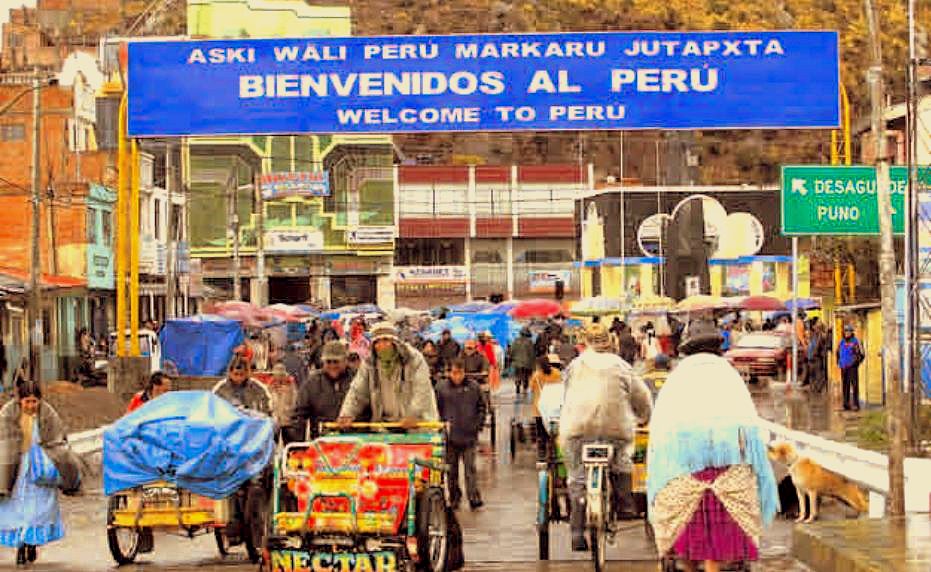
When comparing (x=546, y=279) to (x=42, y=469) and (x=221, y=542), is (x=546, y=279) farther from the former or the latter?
(x=42, y=469)

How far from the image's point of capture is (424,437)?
13.4m

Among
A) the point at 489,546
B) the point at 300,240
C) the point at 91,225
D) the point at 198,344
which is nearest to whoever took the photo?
the point at 489,546

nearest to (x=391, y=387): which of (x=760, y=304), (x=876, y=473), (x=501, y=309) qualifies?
(x=876, y=473)

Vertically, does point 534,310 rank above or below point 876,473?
above

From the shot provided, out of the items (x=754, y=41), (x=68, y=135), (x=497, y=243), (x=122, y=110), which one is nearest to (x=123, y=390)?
(x=122, y=110)

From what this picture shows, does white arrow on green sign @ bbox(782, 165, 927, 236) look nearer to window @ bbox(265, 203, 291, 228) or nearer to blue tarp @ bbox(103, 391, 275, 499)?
blue tarp @ bbox(103, 391, 275, 499)

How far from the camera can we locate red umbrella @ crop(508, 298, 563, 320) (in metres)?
65.4

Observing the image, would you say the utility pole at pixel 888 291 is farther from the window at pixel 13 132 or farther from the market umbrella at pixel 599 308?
the window at pixel 13 132

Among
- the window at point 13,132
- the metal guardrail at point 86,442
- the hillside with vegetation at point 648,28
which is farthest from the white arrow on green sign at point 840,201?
the hillside with vegetation at point 648,28

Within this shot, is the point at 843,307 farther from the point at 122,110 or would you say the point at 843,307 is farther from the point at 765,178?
the point at 765,178

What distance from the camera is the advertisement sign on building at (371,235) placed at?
9906cm

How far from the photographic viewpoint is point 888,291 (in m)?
16.3

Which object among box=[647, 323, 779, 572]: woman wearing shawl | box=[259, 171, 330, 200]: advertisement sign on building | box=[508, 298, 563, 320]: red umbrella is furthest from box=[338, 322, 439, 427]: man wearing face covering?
box=[259, 171, 330, 200]: advertisement sign on building

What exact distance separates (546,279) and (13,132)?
45.0m
